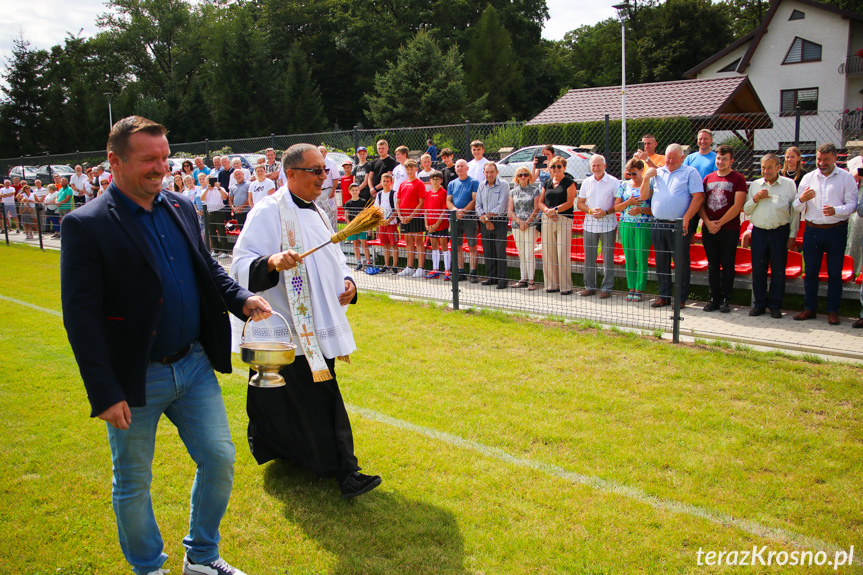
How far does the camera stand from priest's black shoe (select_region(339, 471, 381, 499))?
4.09m

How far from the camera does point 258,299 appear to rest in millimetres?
3295

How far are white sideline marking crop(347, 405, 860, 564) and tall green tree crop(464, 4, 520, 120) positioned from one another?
54.9m

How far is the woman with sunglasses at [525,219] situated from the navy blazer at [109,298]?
25.1ft

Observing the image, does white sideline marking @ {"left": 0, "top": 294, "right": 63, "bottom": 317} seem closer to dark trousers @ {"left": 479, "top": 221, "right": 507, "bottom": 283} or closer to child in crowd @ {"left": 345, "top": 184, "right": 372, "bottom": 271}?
child in crowd @ {"left": 345, "top": 184, "right": 372, "bottom": 271}

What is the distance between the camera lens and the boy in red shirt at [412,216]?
1104 cm

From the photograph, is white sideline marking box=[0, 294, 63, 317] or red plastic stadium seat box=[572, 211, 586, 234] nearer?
white sideline marking box=[0, 294, 63, 317]

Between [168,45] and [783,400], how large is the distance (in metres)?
80.5

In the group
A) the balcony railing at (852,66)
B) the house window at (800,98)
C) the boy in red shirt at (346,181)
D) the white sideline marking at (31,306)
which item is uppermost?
the balcony railing at (852,66)

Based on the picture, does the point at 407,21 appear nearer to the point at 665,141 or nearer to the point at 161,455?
the point at 665,141

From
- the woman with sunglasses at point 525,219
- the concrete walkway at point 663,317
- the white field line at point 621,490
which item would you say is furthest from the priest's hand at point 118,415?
the woman with sunglasses at point 525,219

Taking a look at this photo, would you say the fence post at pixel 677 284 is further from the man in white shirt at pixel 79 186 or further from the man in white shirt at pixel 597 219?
the man in white shirt at pixel 79 186

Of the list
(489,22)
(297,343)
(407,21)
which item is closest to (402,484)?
(297,343)

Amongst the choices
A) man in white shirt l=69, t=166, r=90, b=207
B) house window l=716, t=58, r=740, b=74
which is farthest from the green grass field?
house window l=716, t=58, r=740, b=74

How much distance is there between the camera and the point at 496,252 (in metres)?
10.5
